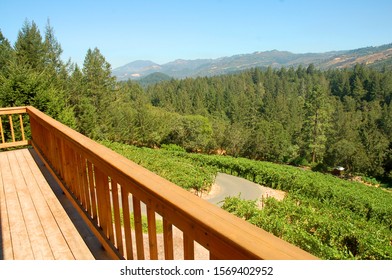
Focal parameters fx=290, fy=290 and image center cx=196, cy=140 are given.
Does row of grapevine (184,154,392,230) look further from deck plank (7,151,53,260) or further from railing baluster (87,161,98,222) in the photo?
railing baluster (87,161,98,222)

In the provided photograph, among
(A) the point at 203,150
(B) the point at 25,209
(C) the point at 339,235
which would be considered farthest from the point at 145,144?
(B) the point at 25,209

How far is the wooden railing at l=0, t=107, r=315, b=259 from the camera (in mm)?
877

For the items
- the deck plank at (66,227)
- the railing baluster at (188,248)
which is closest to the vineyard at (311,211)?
the deck plank at (66,227)

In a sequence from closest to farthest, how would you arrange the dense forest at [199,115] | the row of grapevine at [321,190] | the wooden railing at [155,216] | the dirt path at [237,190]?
the wooden railing at [155,216] → the row of grapevine at [321,190] → the dirt path at [237,190] → the dense forest at [199,115]

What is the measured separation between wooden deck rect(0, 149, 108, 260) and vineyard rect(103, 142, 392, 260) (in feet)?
26.6

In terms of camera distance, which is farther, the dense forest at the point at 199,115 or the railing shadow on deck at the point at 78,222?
the dense forest at the point at 199,115

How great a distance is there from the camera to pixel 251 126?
54.9 metres

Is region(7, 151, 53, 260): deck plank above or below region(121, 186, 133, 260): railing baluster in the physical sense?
below

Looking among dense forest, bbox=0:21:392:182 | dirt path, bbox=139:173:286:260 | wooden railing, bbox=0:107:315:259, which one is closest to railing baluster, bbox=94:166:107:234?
wooden railing, bbox=0:107:315:259

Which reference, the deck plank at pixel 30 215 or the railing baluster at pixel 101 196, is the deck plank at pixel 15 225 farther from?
the railing baluster at pixel 101 196

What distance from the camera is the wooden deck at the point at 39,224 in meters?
2.34

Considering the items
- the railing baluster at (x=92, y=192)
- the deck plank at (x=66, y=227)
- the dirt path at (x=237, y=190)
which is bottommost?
the dirt path at (x=237, y=190)

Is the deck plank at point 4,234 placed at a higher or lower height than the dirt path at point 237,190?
higher

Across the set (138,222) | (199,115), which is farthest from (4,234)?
(199,115)
